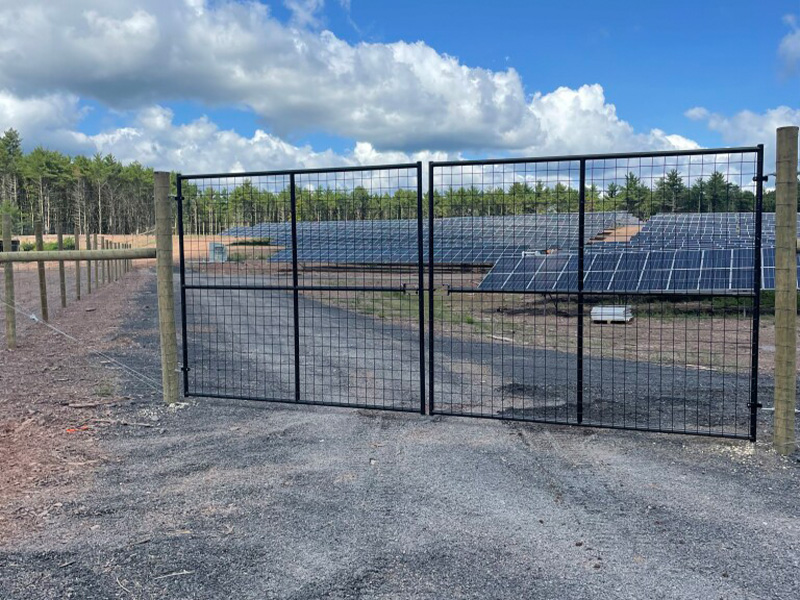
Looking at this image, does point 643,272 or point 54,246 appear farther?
point 54,246

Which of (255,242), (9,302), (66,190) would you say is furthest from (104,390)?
(66,190)

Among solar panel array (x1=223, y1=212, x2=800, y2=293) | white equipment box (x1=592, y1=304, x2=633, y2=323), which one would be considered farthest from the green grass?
white equipment box (x1=592, y1=304, x2=633, y2=323)

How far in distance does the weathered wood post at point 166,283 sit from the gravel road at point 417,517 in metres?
0.94

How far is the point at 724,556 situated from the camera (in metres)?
3.65

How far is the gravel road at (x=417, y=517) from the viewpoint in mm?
3375

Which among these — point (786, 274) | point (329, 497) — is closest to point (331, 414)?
point (329, 497)

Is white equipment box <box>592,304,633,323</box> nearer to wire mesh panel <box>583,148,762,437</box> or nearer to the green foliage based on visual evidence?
wire mesh panel <box>583,148,762,437</box>

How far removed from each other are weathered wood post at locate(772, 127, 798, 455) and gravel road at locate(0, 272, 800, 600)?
301 mm

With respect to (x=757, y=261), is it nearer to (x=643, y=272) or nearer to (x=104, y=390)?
(x=104, y=390)

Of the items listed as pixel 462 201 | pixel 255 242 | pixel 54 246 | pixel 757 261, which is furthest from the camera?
pixel 54 246

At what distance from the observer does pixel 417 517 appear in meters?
4.12

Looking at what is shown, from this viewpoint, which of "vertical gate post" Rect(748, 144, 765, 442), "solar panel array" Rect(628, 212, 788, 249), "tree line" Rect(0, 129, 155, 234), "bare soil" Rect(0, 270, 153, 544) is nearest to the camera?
"bare soil" Rect(0, 270, 153, 544)

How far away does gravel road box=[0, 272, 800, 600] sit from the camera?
3.38 m

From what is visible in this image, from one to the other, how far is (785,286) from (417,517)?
3.73 meters
